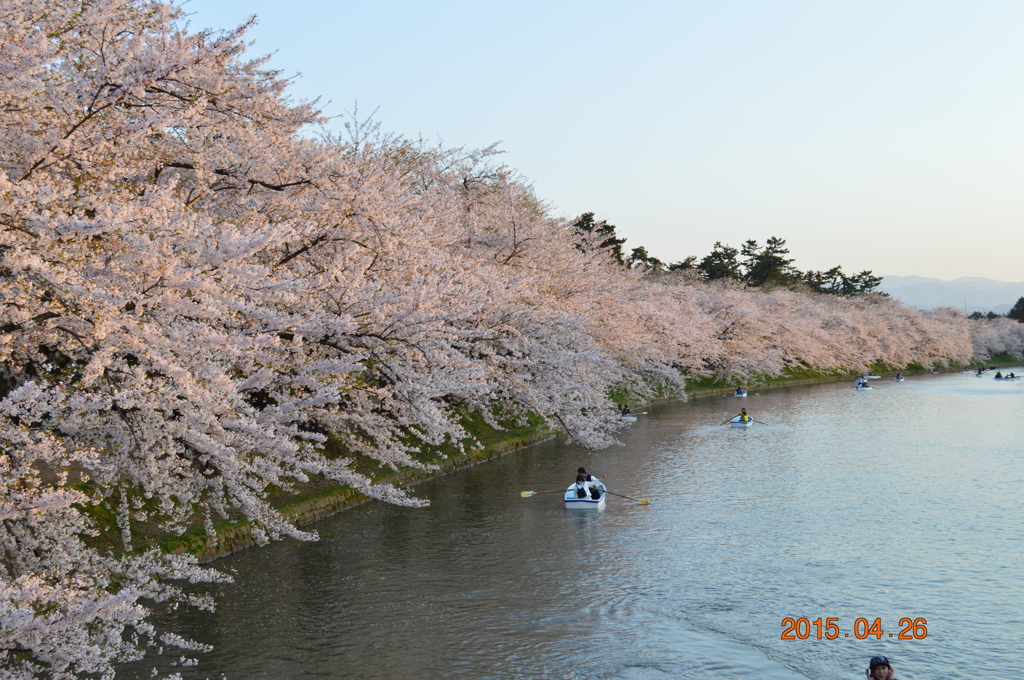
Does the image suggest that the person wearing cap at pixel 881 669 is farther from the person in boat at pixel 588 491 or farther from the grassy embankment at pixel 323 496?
the person in boat at pixel 588 491

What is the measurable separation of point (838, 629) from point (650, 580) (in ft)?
12.7

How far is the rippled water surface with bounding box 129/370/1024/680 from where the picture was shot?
42.7ft

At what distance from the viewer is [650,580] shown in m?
16.8

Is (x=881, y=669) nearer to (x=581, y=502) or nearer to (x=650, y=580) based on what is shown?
(x=650, y=580)

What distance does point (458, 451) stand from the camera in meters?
31.0

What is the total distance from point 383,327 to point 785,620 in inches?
385

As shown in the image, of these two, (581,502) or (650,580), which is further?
(581,502)

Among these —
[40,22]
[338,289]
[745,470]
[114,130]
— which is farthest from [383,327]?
[745,470]

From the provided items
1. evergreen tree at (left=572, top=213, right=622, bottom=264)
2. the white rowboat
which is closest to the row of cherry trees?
the white rowboat

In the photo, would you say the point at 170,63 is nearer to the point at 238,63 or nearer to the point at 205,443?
the point at 238,63

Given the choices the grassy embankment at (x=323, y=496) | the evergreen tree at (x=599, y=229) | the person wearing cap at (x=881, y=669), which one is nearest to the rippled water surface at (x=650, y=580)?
the grassy embankment at (x=323, y=496)

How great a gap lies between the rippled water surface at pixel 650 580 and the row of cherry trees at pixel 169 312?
1.89 meters

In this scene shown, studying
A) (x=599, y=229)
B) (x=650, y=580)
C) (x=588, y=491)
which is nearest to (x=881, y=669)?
(x=650, y=580)

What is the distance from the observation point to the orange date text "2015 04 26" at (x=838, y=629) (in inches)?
543
